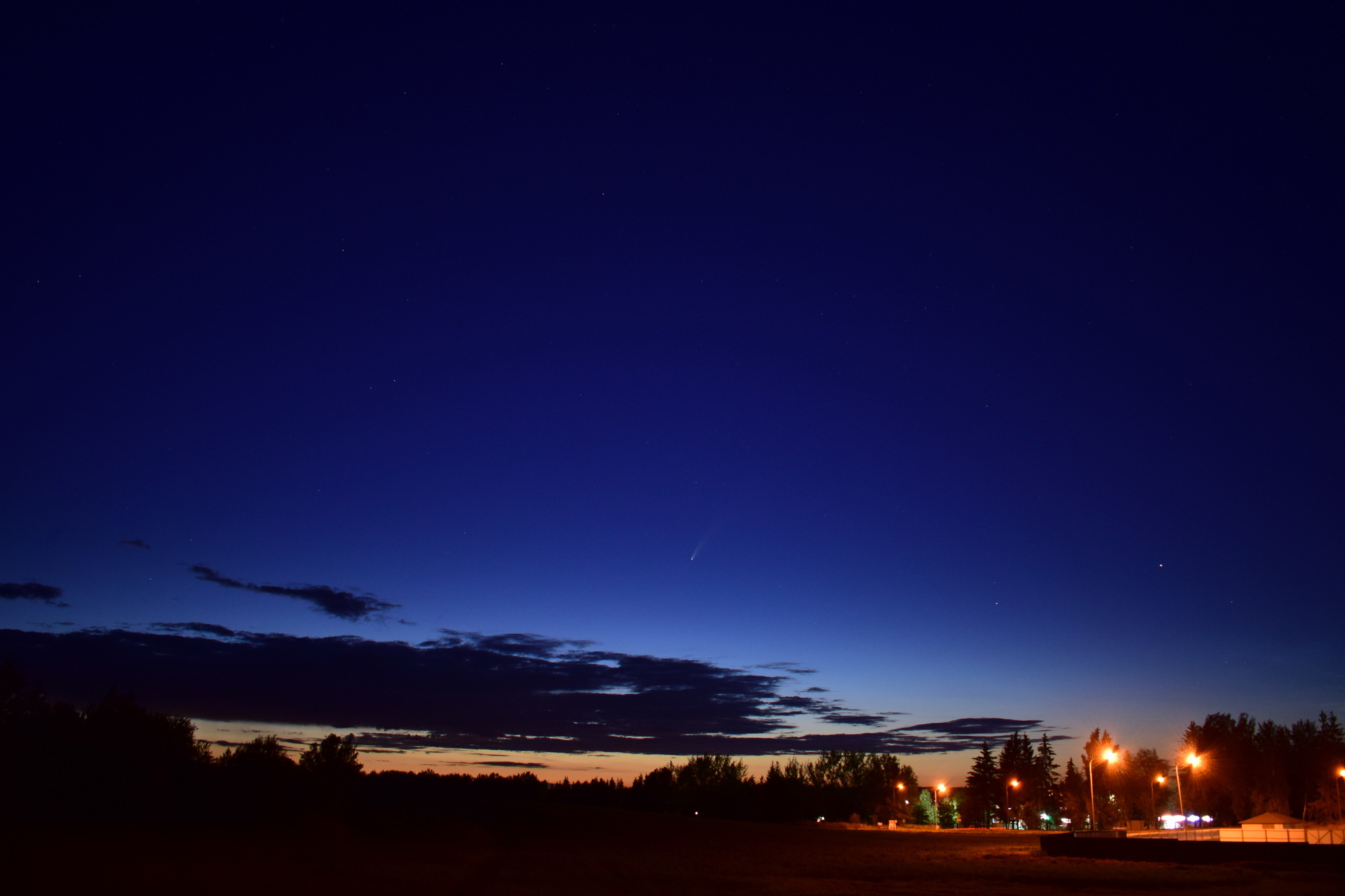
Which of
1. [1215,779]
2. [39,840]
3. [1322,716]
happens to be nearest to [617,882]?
[39,840]

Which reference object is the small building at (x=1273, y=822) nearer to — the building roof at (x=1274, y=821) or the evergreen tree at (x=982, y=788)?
the building roof at (x=1274, y=821)

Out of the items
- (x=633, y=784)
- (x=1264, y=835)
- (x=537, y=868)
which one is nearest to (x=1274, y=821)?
(x=1264, y=835)

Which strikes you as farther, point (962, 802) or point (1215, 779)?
point (962, 802)

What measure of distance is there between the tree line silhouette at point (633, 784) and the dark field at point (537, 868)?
10.9 metres

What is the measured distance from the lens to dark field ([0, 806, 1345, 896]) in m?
27.8

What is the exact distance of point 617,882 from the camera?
32.1 m

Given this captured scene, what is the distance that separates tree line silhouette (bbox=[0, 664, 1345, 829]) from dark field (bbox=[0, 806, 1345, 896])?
430 inches

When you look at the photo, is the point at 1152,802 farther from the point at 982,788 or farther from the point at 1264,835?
the point at 1264,835

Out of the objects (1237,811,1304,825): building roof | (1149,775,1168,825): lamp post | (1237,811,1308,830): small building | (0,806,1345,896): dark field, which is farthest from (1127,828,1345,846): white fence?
(1149,775,1168,825): lamp post

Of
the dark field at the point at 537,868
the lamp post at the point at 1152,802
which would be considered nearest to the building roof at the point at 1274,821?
the dark field at the point at 537,868

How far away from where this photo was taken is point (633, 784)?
135500 millimetres

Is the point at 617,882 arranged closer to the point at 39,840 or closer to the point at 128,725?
the point at 39,840

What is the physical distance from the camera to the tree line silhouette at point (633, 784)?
61344mm

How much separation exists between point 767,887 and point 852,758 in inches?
5110
